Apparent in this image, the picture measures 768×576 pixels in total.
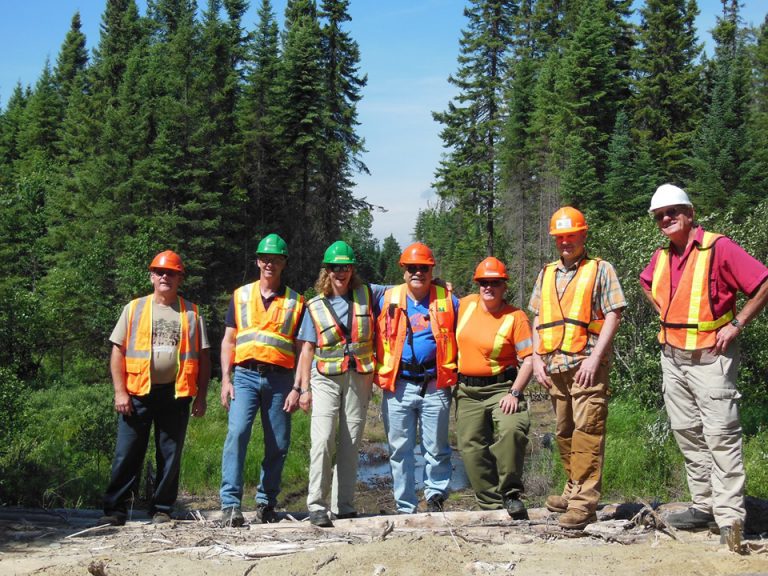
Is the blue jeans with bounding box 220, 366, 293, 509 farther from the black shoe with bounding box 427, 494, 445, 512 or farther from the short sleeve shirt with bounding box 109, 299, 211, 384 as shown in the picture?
the black shoe with bounding box 427, 494, 445, 512

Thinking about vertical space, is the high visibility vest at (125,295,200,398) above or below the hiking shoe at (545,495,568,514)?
above

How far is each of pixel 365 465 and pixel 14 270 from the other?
2414cm

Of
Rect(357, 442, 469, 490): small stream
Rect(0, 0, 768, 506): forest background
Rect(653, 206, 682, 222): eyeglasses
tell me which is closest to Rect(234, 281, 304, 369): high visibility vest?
Rect(653, 206, 682, 222): eyeglasses

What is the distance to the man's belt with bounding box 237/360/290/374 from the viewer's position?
665 cm

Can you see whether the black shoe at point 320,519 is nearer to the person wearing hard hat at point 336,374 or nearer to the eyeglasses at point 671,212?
the person wearing hard hat at point 336,374

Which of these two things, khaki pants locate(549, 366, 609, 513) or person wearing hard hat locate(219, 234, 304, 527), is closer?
khaki pants locate(549, 366, 609, 513)

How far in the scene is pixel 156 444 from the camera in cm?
690

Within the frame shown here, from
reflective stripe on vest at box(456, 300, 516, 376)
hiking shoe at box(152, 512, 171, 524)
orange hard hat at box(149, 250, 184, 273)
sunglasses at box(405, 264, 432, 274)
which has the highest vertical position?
orange hard hat at box(149, 250, 184, 273)

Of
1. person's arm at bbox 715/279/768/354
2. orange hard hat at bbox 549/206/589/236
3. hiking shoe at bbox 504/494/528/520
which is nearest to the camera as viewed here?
person's arm at bbox 715/279/768/354

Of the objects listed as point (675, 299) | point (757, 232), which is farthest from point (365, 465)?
point (675, 299)

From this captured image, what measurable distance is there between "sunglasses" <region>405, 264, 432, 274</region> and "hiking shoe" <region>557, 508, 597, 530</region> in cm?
232

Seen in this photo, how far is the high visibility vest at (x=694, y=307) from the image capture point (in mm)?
5445

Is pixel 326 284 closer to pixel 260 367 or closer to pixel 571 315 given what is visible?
pixel 260 367

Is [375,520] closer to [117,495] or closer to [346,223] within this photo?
[117,495]
